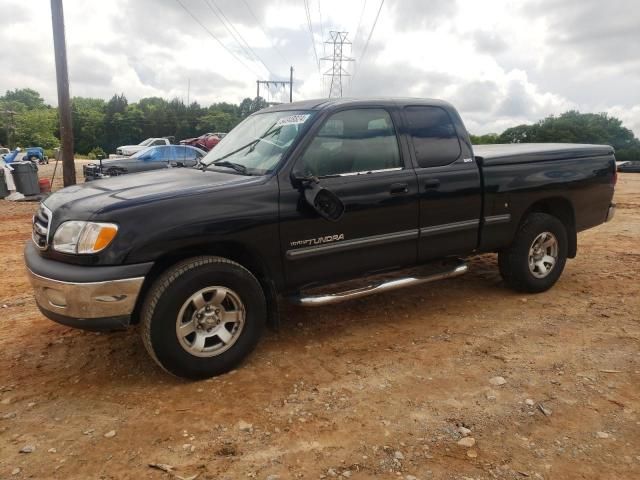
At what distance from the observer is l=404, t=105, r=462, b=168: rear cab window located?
433 cm

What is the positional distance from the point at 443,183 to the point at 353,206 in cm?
95

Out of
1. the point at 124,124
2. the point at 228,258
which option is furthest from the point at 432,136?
the point at 124,124

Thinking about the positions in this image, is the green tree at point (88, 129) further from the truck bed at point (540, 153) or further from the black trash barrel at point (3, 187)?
the truck bed at point (540, 153)

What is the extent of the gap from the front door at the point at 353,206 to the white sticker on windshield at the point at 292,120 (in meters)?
0.17

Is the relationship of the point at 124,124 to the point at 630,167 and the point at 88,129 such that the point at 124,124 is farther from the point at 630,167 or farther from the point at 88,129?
the point at 630,167

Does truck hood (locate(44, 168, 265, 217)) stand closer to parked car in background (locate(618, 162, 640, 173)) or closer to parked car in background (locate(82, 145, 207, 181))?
parked car in background (locate(82, 145, 207, 181))

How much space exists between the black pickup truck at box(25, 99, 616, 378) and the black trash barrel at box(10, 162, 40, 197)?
12.0 m

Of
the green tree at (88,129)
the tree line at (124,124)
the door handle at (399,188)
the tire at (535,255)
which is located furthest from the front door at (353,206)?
the green tree at (88,129)

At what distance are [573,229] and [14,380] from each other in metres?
5.18

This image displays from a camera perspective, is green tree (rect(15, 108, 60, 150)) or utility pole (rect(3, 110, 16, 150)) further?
green tree (rect(15, 108, 60, 150))

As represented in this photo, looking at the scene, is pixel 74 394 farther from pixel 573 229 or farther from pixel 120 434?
pixel 573 229

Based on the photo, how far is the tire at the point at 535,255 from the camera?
4.98m

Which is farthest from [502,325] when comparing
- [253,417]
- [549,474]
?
[253,417]

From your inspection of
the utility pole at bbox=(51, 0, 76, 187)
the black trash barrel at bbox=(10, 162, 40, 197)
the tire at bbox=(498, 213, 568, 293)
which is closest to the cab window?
the tire at bbox=(498, 213, 568, 293)
